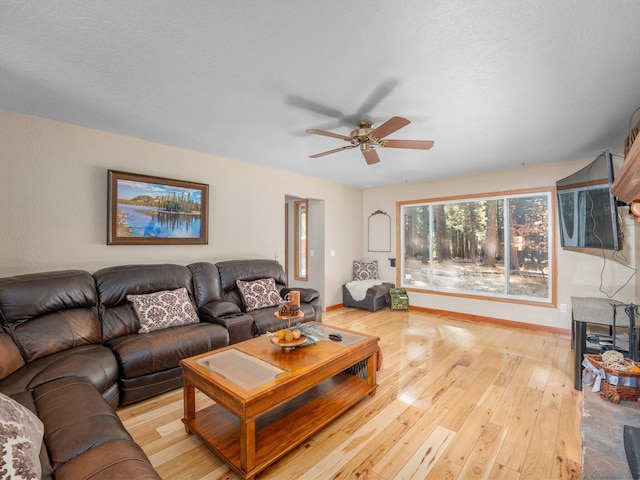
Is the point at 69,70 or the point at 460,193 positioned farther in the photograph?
the point at 460,193

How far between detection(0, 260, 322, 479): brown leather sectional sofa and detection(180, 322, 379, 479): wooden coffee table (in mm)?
470

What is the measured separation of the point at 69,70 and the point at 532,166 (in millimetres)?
5414

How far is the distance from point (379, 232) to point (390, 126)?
13.3 ft

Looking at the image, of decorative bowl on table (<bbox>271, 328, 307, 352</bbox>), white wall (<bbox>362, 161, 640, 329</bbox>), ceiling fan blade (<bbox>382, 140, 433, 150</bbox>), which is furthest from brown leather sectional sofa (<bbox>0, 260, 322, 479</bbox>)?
white wall (<bbox>362, 161, 640, 329</bbox>)

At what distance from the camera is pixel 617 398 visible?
6.17ft

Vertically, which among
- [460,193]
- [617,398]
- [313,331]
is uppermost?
[460,193]

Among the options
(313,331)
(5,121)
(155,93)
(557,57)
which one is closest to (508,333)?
(313,331)

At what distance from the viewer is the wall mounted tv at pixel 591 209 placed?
8.12 ft

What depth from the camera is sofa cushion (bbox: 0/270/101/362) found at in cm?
204

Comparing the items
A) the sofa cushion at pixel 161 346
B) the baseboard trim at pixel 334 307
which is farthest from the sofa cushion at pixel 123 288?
the baseboard trim at pixel 334 307

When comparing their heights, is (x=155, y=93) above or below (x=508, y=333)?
above

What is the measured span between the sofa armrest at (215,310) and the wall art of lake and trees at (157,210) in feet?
3.17

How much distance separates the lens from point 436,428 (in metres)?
2.03

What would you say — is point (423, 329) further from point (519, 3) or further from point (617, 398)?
point (519, 3)
